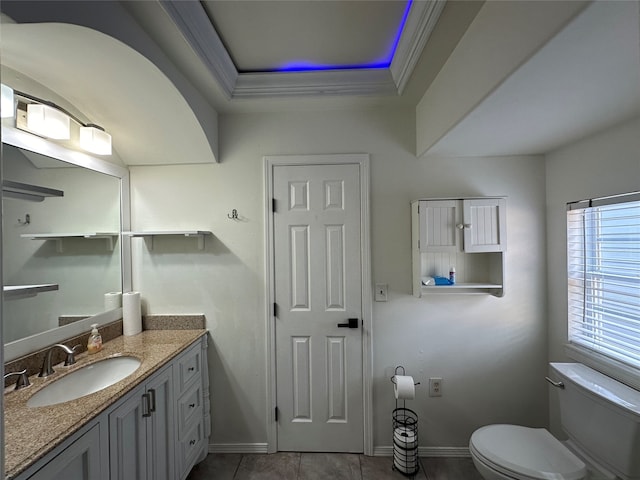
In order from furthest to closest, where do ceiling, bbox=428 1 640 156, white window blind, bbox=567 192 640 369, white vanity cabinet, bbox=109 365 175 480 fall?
1. white window blind, bbox=567 192 640 369
2. white vanity cabinet, bbox=109 365 175 480
3. ceiling, bbox=428 1 640 156

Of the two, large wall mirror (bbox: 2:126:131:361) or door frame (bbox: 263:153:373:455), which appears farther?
door frame (bbox: 263:153:373:455)

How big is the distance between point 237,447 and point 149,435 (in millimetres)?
856

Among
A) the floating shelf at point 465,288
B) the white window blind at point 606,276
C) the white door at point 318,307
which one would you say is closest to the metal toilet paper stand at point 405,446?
the white door at point 318,307

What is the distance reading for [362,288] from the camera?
217 cm

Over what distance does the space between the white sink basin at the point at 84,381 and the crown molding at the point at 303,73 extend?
168 centimetres

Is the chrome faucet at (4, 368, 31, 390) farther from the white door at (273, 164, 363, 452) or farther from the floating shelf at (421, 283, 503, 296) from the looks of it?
the floating shelf at (421, 283, 503, 296)

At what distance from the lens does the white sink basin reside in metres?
1.44

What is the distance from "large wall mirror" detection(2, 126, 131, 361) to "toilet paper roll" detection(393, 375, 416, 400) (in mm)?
1899

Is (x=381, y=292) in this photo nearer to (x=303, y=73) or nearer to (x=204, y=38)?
(x=303, y=73)

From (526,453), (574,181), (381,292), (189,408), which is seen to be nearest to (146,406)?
(189,408)

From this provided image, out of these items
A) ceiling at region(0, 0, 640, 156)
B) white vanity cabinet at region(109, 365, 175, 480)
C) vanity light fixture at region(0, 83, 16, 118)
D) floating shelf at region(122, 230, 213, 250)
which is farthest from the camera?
floating shelf at region(122, 230, 213, 250)

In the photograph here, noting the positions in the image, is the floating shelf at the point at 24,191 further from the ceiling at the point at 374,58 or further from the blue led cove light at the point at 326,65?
the blue led cove light at the point at 326,65

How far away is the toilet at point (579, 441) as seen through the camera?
1388mm

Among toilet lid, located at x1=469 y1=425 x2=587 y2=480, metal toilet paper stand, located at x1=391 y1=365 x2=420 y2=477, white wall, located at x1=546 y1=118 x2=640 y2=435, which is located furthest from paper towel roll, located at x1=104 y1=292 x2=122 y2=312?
white wall, located at x1=546 y1=118 x2=640 y2=435
